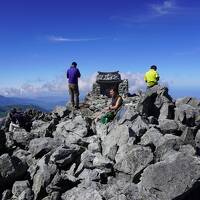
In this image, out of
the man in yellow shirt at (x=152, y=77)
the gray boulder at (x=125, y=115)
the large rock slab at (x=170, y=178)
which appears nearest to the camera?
the large rock slab at (x=170, y=178)

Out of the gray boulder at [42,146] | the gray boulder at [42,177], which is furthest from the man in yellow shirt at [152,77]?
the gray boulder at [42,177]

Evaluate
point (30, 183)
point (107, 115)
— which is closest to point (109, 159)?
point (30, 183)

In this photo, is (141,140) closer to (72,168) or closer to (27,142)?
(72,168)

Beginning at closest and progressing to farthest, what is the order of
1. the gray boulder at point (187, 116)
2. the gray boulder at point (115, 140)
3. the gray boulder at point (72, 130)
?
the gray boulder at point (115, 140) < the gray boulder at point (72, 130) < the gray boulder at point (187, 116)

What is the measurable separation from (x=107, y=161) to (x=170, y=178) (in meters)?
3.89

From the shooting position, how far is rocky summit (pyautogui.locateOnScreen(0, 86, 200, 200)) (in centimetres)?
1530

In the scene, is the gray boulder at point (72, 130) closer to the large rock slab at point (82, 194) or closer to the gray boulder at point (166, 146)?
the gray boulder at point (166, 146)

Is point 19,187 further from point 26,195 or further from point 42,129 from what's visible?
point 42,129

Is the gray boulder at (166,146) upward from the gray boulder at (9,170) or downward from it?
upward

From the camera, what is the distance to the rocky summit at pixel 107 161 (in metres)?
15.3

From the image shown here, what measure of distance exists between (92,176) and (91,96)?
3251 cm

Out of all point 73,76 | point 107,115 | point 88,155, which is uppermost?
point 73,76

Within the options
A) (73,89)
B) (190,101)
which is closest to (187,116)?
(190,101)

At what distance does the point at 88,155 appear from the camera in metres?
19.2
